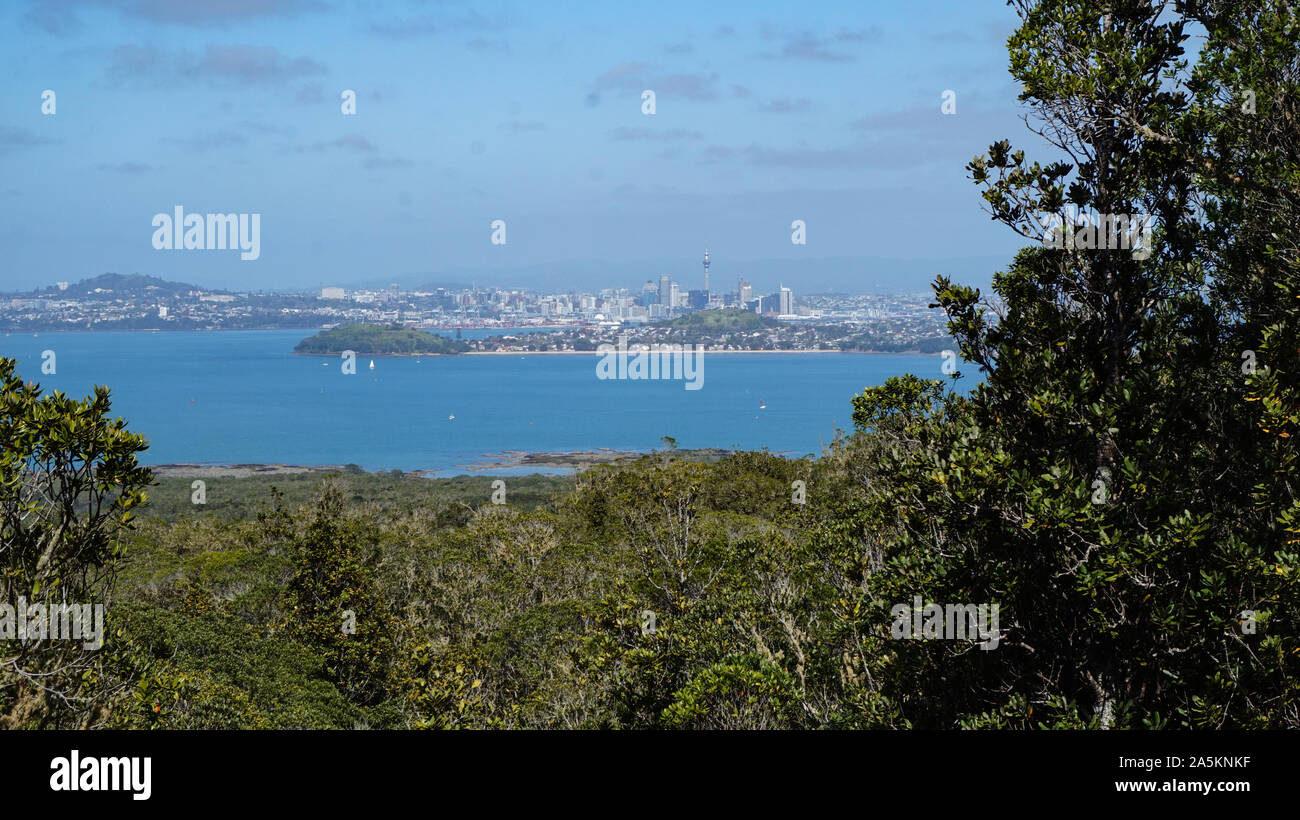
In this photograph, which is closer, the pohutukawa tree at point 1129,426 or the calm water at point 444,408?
the pohutukawa tree at point 1129,426

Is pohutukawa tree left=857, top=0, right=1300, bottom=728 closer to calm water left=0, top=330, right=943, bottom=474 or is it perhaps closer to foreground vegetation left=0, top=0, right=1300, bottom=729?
foreground vegetation left=0, top=0, right=1300, bottom=729

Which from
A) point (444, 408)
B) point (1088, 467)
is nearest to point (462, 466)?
point (444, 408)

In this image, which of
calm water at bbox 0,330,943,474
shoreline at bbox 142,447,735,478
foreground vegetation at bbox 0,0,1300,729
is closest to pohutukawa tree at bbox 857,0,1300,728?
foreground vegetation at bbox 0,0,1300,729

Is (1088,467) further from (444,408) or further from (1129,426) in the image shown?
(444,408)

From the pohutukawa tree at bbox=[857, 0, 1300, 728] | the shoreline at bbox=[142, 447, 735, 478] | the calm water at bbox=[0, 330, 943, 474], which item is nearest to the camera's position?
the pohutukawa tree at bbox=[857, 0, 1300, 728]

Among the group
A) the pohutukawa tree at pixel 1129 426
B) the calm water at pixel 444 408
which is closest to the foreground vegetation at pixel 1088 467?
the pohutukawa tree at pixel 1129 426

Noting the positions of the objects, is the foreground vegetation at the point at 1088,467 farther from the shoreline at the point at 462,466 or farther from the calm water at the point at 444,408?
the calm water at the point at 444,408

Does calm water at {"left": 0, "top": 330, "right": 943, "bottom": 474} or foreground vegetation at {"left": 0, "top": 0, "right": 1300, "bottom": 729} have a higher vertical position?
foreground vegetation at {"left": 0, "top": 0, "right": 1300, "bottom": 729}

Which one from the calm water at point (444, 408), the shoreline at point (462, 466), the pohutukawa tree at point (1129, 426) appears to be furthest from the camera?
the calm water at point (444, 408)

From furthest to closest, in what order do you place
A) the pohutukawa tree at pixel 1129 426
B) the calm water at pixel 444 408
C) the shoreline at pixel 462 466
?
1. the calm water at pixel 444 408
2. the shoreline at pixel 462 466
3. the pohutukawa tree at pixel 1129 426
